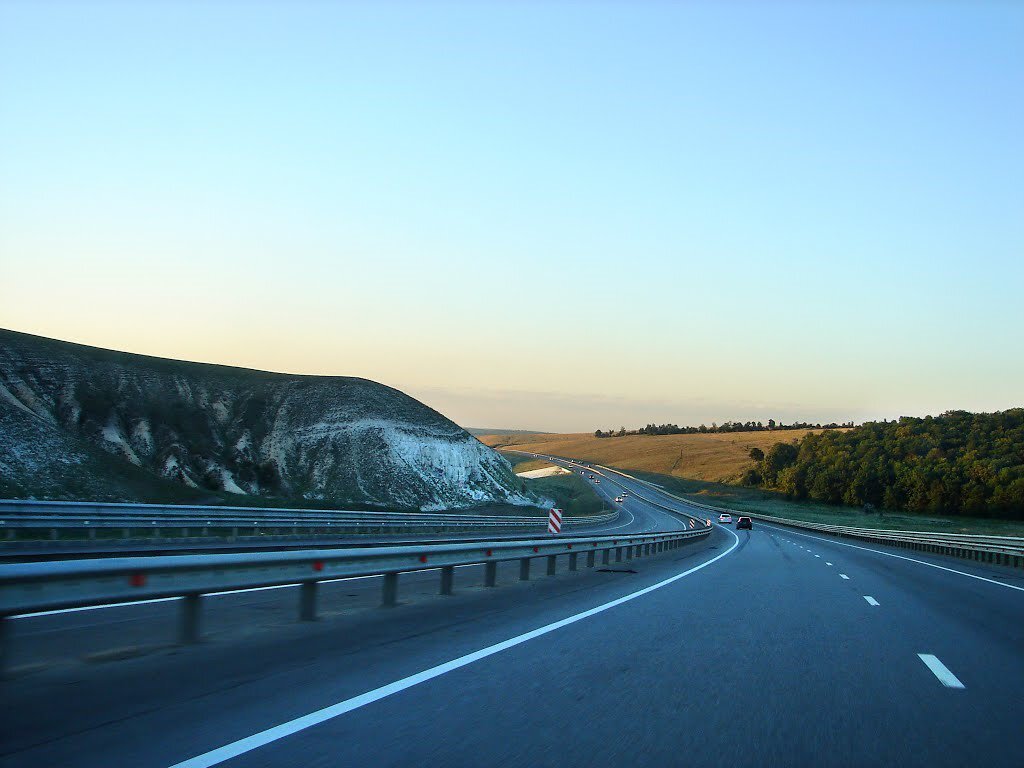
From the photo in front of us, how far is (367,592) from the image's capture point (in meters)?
16.0

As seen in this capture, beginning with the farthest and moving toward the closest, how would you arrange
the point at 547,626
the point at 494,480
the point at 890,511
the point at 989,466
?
the point at 890,511 < the point at 989,466 < the point at 494,480 < the point at 547,626

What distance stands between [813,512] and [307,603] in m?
136

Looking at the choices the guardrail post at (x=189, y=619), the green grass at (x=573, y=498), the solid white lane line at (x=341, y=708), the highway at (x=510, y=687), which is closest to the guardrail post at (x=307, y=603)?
the highway at (x=510, y=687)

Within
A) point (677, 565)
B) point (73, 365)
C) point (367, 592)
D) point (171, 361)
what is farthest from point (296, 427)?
point (367, 592)

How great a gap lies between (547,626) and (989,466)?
12386 centimetres

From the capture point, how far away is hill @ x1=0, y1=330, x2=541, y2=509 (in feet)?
163

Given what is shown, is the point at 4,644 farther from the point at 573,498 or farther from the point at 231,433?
the point at 573,498

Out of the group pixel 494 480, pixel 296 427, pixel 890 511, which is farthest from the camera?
pixel 890 511

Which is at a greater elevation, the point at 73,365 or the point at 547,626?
the point at 73,365

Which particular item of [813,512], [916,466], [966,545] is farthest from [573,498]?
[966,545]

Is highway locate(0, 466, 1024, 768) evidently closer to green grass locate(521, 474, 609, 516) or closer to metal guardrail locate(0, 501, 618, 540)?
metal guardrail locate(0, 501, 618, 540)

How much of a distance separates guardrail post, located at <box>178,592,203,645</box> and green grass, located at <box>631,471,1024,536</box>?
252 ft

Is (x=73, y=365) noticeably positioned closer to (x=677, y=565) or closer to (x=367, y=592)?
(x=677, y=565)

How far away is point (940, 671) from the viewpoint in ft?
31.0
